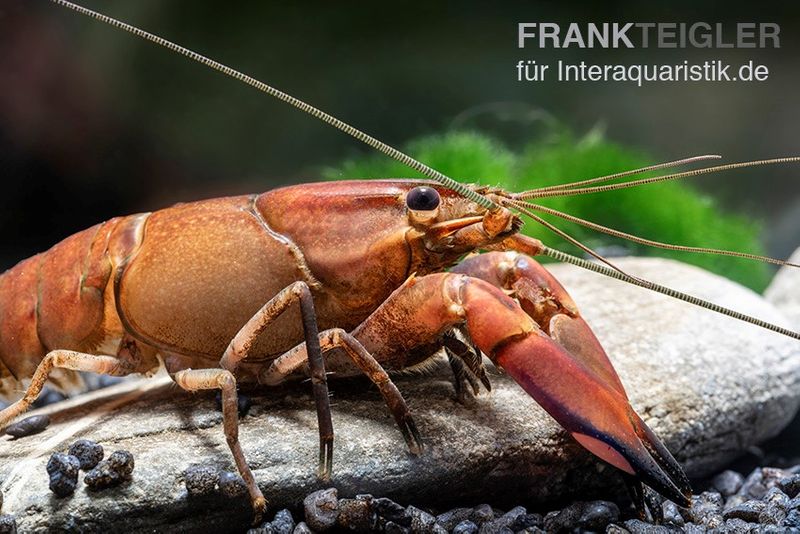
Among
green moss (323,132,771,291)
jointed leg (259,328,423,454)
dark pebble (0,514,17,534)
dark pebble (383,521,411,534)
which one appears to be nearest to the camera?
dark pebble (0,514,17,534)

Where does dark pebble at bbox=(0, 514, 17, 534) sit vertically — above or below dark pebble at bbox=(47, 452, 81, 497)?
below

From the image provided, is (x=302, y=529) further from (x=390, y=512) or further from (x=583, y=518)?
(x=583, y=518)

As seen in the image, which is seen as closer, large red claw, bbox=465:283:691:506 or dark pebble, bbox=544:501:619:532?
large red claw, bbox=465:283:691:506

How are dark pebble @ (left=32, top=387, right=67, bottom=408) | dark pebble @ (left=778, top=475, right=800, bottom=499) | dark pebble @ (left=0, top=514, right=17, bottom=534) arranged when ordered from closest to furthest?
dark pebble @ (left=0, top=514, right=17, bottom=534)
dark pebble @ (left=778, top=475, right=800, bottom=499)
dark pebble @ (left=32, top=387, right=67, bottom=408)

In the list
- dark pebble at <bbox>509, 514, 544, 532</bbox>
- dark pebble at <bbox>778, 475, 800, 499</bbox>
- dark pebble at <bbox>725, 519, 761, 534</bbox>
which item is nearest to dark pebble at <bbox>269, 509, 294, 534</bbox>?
dark pebble at <bbox>509, 514, 544, 532</bbox>

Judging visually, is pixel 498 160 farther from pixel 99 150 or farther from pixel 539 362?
pixel 539 362

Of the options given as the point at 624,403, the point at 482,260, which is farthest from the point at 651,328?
the point at 624,403

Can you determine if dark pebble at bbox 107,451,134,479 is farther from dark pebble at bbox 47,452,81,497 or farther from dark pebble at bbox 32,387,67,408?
dark pebble at bbox 32,387,67,408

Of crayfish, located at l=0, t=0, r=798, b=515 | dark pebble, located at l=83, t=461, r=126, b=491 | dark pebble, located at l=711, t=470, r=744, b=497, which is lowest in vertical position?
dark pebble, located at l=711, t=470, r=744, b=497

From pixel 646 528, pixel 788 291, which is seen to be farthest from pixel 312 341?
pixel 788 291
